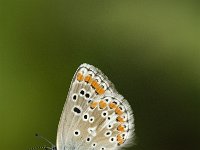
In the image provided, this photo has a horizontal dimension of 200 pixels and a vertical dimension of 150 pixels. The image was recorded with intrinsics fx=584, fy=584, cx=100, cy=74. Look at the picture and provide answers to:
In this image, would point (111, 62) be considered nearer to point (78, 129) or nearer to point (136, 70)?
point (136, 70)

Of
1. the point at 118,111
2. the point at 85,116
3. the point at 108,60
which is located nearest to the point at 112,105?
the point at 118,111

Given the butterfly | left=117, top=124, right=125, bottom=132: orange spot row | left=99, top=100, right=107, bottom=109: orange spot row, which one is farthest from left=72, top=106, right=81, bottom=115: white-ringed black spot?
left=117, top=124, right=125, bottom=132: orange spot row

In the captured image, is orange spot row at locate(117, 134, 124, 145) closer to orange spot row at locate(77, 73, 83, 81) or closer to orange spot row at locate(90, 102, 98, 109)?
orange spot row at locate(90, 102, 98, 109)

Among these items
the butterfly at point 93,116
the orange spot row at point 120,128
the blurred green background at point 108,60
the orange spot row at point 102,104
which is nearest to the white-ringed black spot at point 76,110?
the butterfly at point 93,116

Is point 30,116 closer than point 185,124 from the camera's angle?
Yes

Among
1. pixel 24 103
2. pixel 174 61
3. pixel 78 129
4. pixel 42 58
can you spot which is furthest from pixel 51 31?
pixel 78 129

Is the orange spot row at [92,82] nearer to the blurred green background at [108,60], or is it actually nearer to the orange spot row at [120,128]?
the orange spot row at [120,128]
